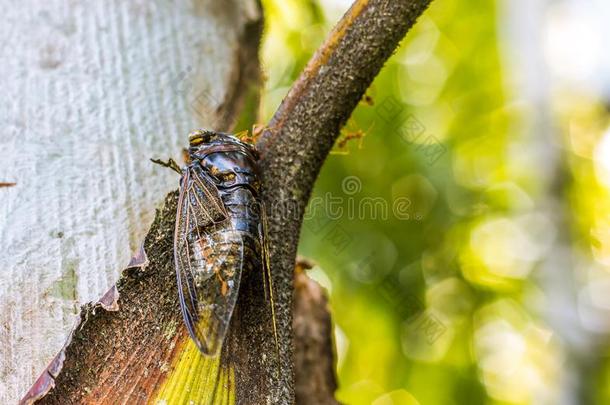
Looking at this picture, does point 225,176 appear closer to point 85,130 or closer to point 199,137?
point 199,137

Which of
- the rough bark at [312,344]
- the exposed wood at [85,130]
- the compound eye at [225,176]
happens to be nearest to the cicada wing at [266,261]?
the compound eye at [225,176]

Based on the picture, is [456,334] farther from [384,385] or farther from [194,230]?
[194,230]

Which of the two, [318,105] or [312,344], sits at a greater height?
[318,105]

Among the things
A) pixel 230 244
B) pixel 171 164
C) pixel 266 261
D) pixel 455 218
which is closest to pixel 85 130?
pixel 171 164

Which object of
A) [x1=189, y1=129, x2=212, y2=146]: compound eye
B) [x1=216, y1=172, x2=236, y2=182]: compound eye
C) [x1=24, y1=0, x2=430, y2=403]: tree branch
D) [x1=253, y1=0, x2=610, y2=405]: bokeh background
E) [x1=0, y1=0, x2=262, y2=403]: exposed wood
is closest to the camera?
[x1=24, y1=0, x2=430, y2=403]: tree branch

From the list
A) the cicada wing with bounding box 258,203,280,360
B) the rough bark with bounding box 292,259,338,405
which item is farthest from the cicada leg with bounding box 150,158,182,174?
the rough bark with bounding box 292,259,338,405

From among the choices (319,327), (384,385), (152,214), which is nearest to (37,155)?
(152,214)

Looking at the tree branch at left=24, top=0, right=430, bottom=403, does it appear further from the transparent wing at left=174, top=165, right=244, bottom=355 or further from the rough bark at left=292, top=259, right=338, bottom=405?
the rough bark at left=292, top=259, right=338, bottom=405
